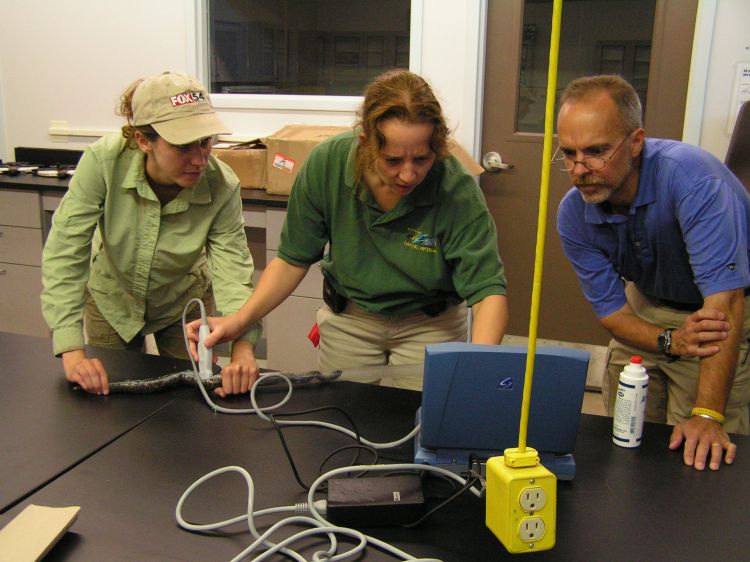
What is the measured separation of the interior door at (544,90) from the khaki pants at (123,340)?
1612 millimetres

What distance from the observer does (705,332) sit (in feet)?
4.50

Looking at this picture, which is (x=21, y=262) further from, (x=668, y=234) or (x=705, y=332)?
(x=705, y=332)

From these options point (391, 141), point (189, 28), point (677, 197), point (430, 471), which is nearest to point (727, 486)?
point (430, 471)

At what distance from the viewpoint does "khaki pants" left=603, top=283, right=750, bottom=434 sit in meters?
1.70

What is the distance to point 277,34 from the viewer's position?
3602 millimetres

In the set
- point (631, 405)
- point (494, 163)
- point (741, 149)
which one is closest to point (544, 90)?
point (494, 163)

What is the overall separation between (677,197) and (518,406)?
0.78 m

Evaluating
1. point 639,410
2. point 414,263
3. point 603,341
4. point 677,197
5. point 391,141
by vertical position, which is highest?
point 391,141

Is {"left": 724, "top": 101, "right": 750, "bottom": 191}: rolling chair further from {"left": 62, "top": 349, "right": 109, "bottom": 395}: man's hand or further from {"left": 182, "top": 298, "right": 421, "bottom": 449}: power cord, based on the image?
{"left": 62, "top": 349, "right": 109, "bottom": 395}: man's hand

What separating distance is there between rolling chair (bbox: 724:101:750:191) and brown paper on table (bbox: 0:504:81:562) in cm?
221

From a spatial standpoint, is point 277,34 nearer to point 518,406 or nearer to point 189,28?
point 189,28

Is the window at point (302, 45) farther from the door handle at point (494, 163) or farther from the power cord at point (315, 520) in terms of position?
the power cord at point (315, 520)

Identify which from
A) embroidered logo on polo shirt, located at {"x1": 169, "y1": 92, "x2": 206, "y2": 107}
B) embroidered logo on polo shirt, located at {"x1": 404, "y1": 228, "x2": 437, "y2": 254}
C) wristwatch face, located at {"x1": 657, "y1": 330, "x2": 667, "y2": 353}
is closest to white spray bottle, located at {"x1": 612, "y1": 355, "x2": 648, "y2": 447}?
wristwatch face, located at {"x1": 657, "y1": 330, "x2": 667, "y2": 353}

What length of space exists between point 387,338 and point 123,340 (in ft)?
2.41
